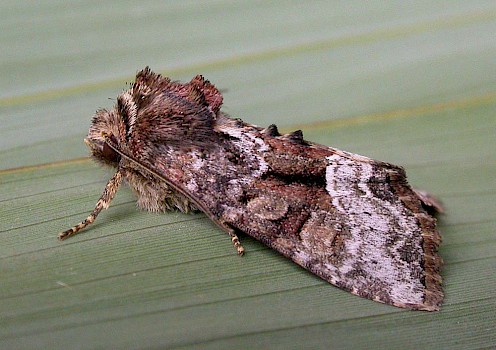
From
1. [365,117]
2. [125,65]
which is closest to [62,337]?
[125,65]

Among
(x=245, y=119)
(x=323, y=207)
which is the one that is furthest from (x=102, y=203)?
(x=245, y=119)

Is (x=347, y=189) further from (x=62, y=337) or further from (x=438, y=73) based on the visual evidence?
(x=438, y=73)

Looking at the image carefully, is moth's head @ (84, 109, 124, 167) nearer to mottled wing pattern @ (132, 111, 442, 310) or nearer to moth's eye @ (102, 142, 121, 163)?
moth's eye @ (102, 142, 121, 163)

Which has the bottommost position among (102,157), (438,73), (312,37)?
(102,157)

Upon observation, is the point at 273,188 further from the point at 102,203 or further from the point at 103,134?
the point at 103,134

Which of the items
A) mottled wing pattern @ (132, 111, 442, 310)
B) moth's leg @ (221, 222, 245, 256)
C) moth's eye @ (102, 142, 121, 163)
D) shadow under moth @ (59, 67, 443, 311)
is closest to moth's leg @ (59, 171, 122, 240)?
shadow under moth @ (59, 67, 443, 311)

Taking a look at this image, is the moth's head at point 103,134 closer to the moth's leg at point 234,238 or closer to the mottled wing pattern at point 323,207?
the mottled wing pattern at point 323,207

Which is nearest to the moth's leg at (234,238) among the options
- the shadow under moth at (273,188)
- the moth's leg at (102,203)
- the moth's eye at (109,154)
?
the shadow under moth at (273,188)
